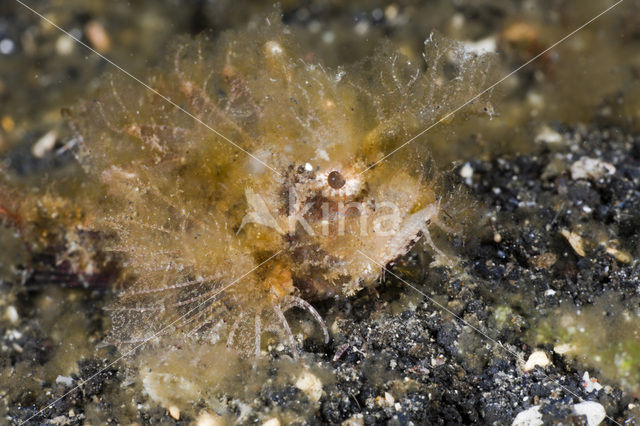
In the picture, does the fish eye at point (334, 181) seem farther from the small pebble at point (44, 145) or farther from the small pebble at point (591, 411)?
the small pebble at point (44, 145)

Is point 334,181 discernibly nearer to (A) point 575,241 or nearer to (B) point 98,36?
(A) point 575,241

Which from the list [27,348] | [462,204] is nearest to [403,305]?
[462,204]

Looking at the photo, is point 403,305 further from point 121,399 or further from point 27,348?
point 27,348

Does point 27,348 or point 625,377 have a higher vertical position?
point 625,377

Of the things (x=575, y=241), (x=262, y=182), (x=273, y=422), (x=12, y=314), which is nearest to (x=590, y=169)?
(x=575, y=241)

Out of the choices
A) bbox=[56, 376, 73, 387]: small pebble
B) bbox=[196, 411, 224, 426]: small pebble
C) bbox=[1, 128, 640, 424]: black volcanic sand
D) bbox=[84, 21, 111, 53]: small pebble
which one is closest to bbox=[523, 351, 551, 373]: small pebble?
bbox=[1, 128, 640, 424]: black volcanic sand

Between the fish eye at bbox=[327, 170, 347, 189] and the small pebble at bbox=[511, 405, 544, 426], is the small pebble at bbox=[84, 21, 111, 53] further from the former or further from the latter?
the small pebble at bbox=[511, 405, 544, 426]

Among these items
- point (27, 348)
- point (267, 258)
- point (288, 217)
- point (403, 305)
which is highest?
point (288, 217)

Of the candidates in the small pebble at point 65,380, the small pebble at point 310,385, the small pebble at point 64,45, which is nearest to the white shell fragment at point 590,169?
the small pebble at point 310,385
